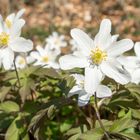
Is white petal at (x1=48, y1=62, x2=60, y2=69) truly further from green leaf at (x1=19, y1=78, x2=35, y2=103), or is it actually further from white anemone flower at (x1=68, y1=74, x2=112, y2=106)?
white anemone flower at (x1=68, y1=74, x2=112, y2=106)

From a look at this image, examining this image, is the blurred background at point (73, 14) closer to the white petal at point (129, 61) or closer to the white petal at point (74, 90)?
the white petal at point (129, 61)

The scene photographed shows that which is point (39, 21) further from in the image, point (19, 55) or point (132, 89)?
point (132, 89)

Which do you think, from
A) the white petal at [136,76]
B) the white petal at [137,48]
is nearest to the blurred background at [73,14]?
the white petal at [137,48]

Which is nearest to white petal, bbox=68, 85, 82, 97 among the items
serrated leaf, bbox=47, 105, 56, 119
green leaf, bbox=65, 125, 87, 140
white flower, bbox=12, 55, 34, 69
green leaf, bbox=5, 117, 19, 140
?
serrated leaf, bbox=47, 105, 56, 119

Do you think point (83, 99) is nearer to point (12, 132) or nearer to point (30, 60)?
point (12, 132)

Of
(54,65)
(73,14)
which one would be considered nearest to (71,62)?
(54,65)
